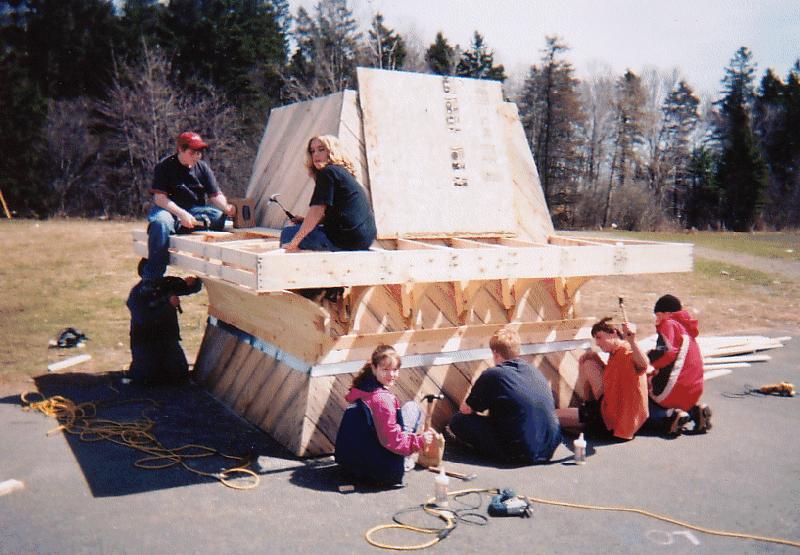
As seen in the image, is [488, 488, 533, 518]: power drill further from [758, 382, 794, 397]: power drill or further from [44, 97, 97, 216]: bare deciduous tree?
[44, 97, 97, 216]: bare deciduous tree

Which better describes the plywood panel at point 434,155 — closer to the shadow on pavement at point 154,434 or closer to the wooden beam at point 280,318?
the wooden beam at point 280,318

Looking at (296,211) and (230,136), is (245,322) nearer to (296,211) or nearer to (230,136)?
(296,211)

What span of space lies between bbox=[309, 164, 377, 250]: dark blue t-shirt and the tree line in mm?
30335

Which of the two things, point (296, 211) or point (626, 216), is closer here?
point (296, 211)

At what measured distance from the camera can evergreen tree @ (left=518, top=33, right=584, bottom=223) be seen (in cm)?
4459

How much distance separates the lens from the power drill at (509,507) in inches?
198

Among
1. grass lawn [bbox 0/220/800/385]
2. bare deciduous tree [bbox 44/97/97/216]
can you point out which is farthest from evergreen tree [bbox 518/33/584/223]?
bare deciduous tree [bbox 44/97/97/216]

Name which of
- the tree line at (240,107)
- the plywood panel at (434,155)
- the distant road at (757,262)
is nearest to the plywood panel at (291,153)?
the plywood panel at (434,155)

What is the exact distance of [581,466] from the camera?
608 cm

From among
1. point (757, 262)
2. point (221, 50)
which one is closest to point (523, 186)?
point (757, 262)

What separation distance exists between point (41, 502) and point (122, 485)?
0.56 metres

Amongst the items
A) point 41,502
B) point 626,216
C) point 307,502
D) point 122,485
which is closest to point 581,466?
point 307,502

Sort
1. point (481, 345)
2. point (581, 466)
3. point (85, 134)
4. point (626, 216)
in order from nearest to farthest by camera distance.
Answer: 1. point (581, 466)
2. point (481, 345)
3. point (85, 134)
4. point (626, 216)

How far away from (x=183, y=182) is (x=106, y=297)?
671 cm
